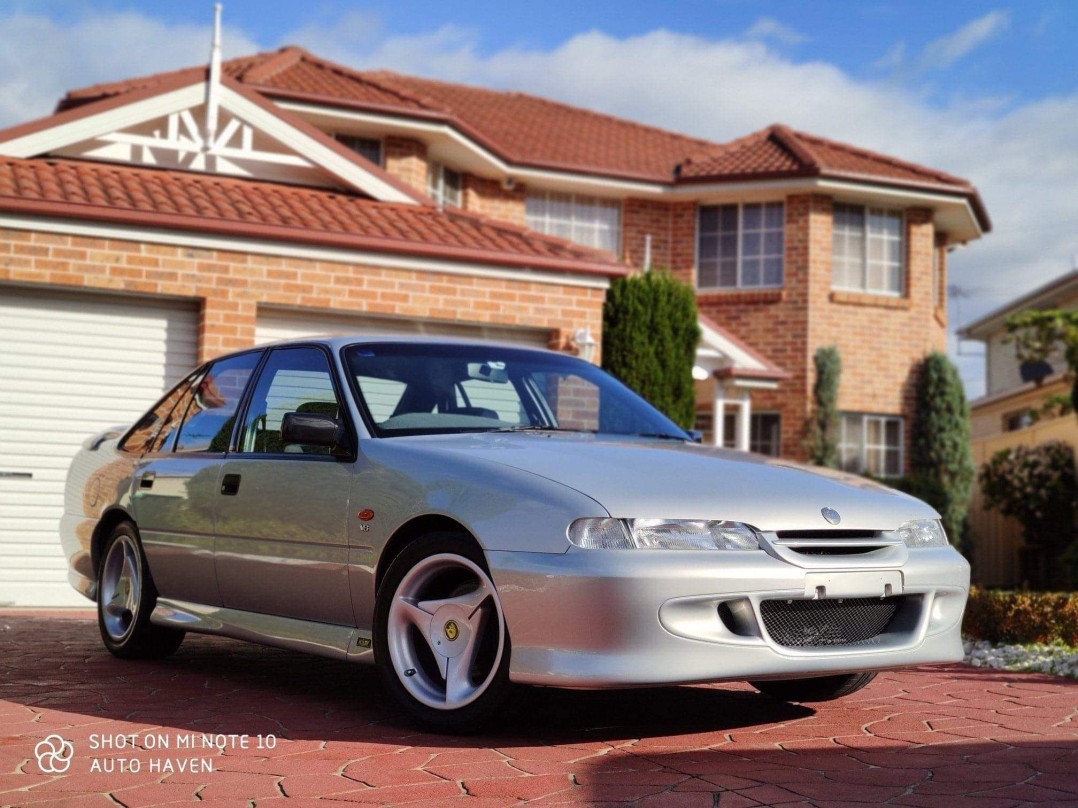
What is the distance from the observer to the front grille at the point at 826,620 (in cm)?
451

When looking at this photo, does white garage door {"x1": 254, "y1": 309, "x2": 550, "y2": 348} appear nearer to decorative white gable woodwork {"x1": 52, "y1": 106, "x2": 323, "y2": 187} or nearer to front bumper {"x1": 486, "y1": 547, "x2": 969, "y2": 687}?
decorative white gable woodwork {"x1": 52, "y1": 106, "x2": 323, "y2": 187}

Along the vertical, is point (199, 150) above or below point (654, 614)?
above

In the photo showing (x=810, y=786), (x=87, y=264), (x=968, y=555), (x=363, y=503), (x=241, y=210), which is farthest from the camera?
(x=968, y=555)

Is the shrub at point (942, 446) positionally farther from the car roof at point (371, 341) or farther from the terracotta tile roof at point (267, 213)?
the car roof at point (371, 341)

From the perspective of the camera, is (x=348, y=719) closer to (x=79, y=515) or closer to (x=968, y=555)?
(x=79, y=515)

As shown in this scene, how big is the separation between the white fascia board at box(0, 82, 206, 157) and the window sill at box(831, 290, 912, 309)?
12.2 meters

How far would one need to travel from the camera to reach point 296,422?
5.23 metres

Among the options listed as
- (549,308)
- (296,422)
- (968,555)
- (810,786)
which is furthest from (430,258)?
(968,555)

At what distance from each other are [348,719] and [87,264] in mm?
6717

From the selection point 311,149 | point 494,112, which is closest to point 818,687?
point 311,149

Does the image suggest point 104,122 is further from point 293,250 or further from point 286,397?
point 286,397

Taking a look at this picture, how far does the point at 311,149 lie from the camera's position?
12.9 m

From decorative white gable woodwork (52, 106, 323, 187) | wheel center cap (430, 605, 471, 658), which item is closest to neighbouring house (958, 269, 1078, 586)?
decorative white gable woodwork (52, 106, 323, 187)

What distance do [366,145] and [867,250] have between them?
8.41 meters
